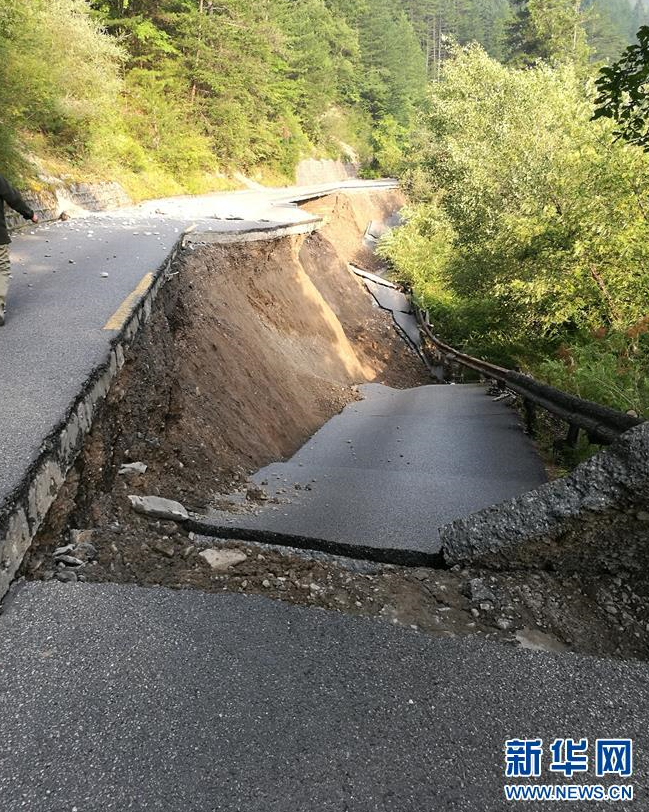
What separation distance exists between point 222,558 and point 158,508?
0.91 m

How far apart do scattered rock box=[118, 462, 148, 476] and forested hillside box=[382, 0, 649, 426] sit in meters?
5.47

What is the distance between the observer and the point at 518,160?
15.3 meters

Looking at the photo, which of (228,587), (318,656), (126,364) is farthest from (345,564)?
(126,364)

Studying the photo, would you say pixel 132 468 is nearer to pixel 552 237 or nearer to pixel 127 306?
pixel 127 306

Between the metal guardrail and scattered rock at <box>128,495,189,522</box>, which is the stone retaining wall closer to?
the metal guardrail

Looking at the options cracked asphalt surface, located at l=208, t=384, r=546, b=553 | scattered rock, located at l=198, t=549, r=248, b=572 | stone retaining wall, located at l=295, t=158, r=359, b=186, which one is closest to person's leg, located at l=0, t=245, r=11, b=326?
cracked asphalt surface, located at l=208, t=384, r=546, b=553

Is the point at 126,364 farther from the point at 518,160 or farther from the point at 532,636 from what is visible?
the point at 518,160

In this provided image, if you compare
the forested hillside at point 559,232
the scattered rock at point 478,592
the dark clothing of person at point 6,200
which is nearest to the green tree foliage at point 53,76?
the dark clothing of person at point 6,200

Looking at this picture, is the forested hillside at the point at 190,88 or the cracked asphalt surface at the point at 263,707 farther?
the forested hillside at the point at 190,88

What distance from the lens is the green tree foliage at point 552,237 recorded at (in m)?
10.4

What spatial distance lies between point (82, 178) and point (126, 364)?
15.3 m

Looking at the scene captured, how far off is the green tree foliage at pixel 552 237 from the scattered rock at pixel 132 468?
6.13 m

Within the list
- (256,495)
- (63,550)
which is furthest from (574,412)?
(63,550)

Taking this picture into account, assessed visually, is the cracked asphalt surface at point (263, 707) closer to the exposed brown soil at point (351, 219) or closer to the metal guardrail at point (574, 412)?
the metal guardrail at point (574, 412)
